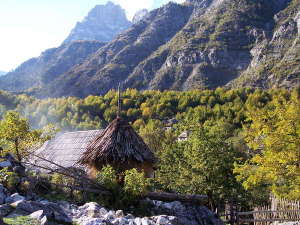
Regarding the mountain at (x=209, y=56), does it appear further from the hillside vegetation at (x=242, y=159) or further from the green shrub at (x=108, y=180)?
the green shrub at (x=108, y=180)

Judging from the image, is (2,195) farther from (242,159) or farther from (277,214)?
(242,159)

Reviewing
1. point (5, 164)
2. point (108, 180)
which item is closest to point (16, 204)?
point (5, 164)

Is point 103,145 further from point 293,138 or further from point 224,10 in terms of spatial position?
point 224,10

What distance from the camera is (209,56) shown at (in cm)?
14288

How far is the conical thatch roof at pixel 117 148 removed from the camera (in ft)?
34.9

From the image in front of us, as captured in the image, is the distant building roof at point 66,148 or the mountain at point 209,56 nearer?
the distant building roof at point 66,148

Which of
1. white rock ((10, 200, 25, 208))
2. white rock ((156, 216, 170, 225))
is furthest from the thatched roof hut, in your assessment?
white rock ((10, 200, 25, 208))

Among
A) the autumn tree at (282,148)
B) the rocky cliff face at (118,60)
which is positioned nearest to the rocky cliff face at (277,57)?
the rocky cliff face at (118,60)

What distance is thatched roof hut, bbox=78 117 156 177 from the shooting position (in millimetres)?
10641


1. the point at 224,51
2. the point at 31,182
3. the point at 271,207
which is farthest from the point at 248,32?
the point at 31,182

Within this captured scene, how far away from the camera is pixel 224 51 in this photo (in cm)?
14462

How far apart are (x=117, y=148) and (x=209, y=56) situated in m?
137

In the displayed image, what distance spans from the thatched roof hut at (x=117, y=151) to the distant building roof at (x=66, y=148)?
4845mm

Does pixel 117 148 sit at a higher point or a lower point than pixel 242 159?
higher
